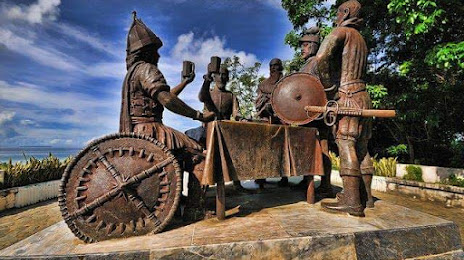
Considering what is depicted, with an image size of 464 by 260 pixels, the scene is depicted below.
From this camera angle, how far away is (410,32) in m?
6.07

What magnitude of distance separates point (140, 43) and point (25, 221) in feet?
17.8

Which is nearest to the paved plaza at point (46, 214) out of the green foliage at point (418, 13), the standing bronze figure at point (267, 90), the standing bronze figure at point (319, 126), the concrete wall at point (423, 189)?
the concrete wall at point (423, 189)

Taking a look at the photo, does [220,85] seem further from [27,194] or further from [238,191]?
[27,194]

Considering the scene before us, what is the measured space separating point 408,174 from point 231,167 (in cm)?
780

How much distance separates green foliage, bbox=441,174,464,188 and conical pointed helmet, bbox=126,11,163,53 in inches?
331

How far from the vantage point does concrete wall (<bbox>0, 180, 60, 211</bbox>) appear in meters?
6.72

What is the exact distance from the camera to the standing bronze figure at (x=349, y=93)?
3.24m

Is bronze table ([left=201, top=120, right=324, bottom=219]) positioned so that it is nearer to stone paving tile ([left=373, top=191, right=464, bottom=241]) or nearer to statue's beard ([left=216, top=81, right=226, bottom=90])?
statue's beard ([left=216, top=81, right=226, bottom=90])

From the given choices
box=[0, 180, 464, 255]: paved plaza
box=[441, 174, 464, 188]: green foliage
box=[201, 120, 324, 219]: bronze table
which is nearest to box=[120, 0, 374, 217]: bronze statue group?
box=[201, 120, 324, 219]: bronze table

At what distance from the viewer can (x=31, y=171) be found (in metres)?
7.67

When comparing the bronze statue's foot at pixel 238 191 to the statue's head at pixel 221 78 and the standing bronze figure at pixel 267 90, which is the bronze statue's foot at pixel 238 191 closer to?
the standing bronze figure at pixel 267 90

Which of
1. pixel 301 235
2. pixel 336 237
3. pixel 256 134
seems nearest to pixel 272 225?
pixel 301 235

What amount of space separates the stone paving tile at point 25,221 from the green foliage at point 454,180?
1005cm

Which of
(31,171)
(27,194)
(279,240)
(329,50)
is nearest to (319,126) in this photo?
(329,50)
